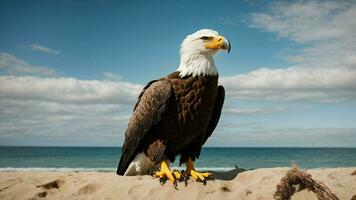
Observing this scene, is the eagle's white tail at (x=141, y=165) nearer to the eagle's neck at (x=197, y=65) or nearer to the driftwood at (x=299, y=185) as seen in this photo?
the eagle's neck at (x=197, y=65)

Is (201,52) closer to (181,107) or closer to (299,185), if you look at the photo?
(181,107)

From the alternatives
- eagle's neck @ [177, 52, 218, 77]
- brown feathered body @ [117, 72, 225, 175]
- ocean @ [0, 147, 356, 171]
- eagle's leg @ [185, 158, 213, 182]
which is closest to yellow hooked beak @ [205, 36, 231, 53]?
eagle's neck @ [177, 52, 218, 77]

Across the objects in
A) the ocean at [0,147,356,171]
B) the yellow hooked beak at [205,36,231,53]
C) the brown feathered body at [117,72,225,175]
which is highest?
Answer: the yellow hooked beak at [205,36,231,53]

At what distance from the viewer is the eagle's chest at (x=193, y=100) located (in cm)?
537

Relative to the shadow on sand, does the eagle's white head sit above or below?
above

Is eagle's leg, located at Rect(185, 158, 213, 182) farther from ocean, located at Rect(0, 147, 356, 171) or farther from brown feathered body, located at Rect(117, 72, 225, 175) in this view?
ocean, located at Rect(0, 147, 356, 171)

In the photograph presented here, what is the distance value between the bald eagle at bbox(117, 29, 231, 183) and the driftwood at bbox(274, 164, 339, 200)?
1033mm

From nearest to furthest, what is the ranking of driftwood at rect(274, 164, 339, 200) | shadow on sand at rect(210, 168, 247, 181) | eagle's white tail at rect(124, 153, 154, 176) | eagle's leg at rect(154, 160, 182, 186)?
1. driftwood at rect(274, 164, 339, 200)
2. eagle's leg at rect(154, 160, 182, 186)
3. shadow on sand at rect(210, 168, 247, 181)
4. eagle's white tail at rect(124, 153, 154, 176)

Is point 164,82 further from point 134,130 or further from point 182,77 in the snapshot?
point 134,130

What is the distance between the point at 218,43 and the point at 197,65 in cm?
42

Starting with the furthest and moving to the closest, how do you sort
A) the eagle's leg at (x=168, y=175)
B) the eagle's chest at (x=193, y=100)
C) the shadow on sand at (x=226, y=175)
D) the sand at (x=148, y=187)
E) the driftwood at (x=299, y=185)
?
1. the shadow on sand at (x=226, y=175)
2. the eagle's chest at (x=193, y=100)
3. the eagle's leg at (x=168, y=175)
4. the sand at (x=148, y=187)
5. the driftwood at (x=299, y=185)

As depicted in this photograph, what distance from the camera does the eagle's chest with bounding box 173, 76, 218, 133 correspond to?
17.6 ft

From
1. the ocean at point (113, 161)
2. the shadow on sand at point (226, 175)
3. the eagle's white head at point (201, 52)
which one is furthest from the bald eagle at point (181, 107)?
the ocean at point (113, 161)

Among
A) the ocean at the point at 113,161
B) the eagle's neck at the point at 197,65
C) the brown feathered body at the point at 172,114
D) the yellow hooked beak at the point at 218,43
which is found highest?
the yellow hooked beak at the point at 218,43
